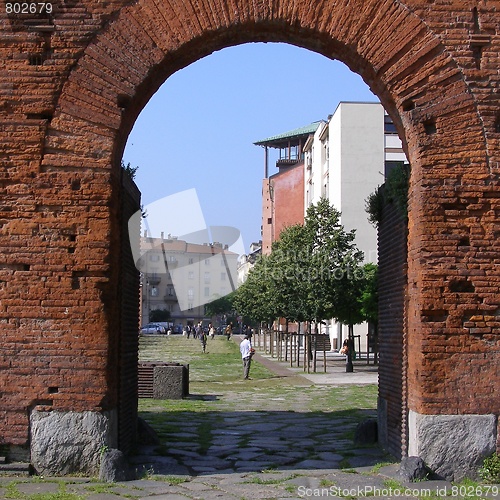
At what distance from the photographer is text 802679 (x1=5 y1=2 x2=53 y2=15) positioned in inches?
344

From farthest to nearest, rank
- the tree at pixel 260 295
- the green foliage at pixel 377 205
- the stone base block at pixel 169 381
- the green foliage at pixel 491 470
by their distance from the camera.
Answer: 1. the tree at pixel 260 295
2. the stone base block at pixel 169 381
3. the green foliage at pixel 377 205
4. the green foliage at pixel 491 470

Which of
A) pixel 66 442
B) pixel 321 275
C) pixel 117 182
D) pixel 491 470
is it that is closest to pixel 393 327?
pixel 491 470

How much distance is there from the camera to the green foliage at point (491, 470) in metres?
8.20

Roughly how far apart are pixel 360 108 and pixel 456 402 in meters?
37.0

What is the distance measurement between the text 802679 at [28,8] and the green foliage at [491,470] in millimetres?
6655

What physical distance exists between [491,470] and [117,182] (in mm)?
5027

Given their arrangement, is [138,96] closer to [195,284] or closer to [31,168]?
Result: [31,168]

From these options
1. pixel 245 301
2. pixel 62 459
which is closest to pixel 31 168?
pixel 62 459

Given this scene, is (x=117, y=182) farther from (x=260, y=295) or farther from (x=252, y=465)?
(x=260, y=295)

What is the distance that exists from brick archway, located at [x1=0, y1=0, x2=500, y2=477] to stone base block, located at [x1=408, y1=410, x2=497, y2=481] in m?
0.01

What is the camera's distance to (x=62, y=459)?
27.4ft

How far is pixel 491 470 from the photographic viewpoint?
8250 mm

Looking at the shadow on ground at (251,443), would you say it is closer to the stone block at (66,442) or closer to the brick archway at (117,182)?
the stone block at (66,442)

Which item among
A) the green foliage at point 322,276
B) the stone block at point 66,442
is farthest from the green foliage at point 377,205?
the green foliage at point 322,276
